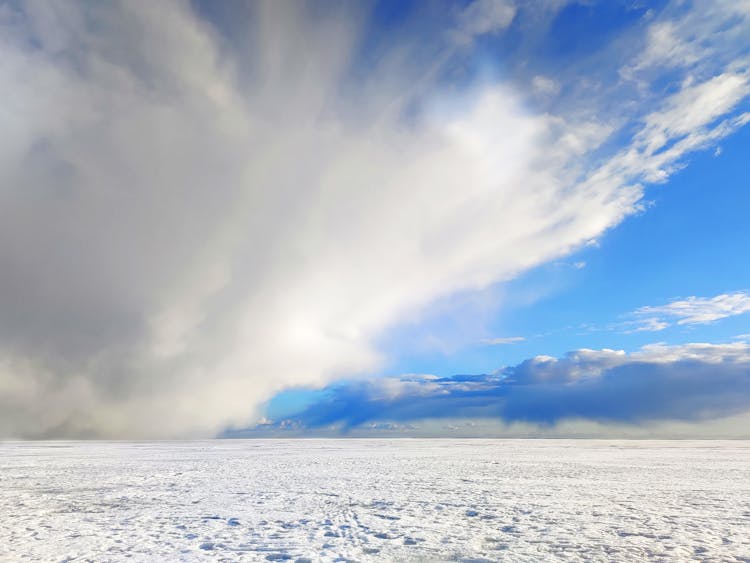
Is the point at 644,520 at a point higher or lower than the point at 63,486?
lower

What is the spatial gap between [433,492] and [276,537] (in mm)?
8532

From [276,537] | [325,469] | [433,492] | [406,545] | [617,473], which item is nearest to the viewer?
[406,545]

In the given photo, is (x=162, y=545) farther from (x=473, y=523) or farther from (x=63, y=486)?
(x=63, y=486)

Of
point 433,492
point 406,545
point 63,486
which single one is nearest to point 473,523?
point 406,545

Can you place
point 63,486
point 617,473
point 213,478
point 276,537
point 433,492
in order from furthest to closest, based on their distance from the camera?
point 617,473
point 213,478
point 63,486
point 433,492
point 276,537

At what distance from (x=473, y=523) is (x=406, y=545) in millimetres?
2884

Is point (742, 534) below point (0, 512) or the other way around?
below

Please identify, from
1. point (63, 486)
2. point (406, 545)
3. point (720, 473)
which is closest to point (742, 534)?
point (406, 545)

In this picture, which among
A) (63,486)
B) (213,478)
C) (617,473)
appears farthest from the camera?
(617,473)

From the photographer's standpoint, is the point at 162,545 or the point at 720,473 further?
the point at 720,473

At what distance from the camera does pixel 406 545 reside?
35.9 ft

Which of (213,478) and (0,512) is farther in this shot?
(213,478)

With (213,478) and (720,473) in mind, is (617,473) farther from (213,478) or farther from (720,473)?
(213,478)

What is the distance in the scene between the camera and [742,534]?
11.6 metres
